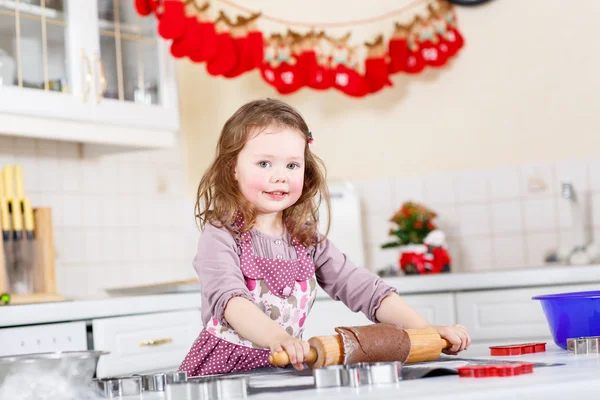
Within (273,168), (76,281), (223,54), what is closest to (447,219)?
(223,54)

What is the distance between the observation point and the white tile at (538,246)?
3051mm

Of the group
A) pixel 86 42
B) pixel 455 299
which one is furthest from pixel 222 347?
pixel 86 42

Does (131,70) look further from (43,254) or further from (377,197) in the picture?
(377,197)

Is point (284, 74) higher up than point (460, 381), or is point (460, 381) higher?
point (284, 74)

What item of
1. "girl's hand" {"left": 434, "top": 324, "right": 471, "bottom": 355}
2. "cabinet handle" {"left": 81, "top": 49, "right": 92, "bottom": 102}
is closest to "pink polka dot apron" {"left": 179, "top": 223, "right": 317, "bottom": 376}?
"girl's hand" {"left": 434, "top": 324, "right": 471, "bottom": 355}

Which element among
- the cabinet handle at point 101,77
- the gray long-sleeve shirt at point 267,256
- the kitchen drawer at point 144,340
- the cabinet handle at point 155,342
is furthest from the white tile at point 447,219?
the gray long-sleeve shirt at point 267,256

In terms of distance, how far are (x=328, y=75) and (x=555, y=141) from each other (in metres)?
0.83

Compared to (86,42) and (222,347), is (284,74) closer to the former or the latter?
(86,42)

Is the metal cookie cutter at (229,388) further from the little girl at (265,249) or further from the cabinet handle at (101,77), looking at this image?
the cabinet handle at (101,77)

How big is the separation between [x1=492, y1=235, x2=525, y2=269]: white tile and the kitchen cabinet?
1.20 metres

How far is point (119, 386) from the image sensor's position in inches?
40.1

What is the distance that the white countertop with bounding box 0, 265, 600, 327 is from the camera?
2.21 meters

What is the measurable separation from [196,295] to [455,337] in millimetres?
1521

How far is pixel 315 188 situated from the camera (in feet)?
5.18
